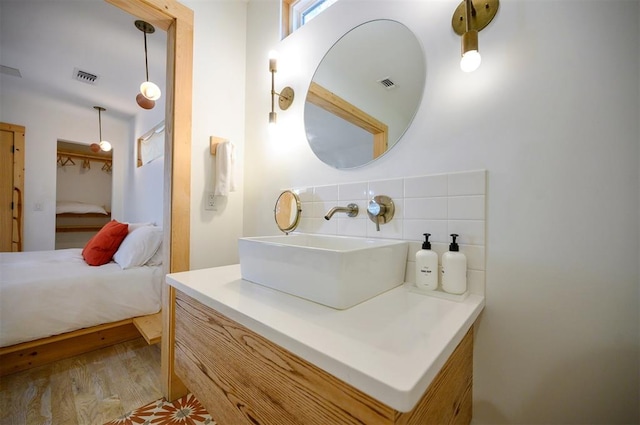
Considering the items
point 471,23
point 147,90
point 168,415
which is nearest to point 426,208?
point 471,23

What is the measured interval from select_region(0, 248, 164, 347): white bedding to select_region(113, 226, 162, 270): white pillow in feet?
0.19

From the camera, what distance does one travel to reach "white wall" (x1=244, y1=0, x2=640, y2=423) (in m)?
0.56

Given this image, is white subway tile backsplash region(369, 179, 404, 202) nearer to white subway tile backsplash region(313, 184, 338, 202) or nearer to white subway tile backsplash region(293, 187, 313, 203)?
white subway tile backsplash region(313, 184, 338, 202)

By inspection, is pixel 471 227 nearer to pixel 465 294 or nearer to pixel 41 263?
pixel 465 294

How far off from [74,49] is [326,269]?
3.07m

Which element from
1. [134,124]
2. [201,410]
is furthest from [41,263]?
[134,124]

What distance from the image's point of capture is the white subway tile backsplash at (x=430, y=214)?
2.37ft

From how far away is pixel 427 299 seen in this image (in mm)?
680

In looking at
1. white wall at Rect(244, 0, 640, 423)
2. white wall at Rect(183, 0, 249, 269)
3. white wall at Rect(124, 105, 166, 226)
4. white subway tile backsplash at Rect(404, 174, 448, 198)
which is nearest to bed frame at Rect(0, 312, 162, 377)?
white wall at Rect(183, 0, 249, 269)

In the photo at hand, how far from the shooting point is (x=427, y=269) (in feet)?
2.42

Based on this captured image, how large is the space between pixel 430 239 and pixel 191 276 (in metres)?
0.86

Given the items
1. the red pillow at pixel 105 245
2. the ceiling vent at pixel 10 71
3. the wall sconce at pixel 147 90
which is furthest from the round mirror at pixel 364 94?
the ceiling vent at pixel 10 71

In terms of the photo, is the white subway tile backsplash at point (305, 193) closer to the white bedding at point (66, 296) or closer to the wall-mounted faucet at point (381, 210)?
the wall-mounted faucet at point (381, 210)

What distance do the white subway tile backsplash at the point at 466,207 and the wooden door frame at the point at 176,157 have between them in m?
1.25
